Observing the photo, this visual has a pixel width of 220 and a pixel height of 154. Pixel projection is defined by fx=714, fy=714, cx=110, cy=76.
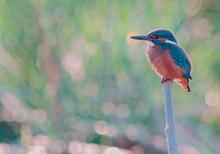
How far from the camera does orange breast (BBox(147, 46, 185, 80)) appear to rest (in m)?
1.28

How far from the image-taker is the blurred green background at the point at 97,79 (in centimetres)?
273

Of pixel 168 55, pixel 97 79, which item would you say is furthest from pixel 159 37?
pixel 97 79

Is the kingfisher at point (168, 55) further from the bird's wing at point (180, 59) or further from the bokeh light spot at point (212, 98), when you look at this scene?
the bokeh light spot at point (212, 98)

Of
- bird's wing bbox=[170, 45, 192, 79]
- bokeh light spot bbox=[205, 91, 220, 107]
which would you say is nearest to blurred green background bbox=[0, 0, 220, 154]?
bokeh light spot bbox=[205, 91, 220, 107]

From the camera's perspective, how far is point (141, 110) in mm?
2854

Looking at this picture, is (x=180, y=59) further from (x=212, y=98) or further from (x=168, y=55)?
(x=212, y=98)

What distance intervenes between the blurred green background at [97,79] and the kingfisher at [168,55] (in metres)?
1.32

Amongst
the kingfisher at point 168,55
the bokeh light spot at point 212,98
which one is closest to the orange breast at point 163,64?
the kingfisher at point 168,55

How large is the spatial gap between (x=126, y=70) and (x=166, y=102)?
5.60ft

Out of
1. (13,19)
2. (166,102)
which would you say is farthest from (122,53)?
(166,102)

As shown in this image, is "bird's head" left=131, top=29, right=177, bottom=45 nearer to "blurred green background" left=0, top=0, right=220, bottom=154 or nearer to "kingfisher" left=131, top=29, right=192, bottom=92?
"kingfisher" left=131, top=29, right=192, bottom=92

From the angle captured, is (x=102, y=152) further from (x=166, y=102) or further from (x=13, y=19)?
(x=166, y=102)

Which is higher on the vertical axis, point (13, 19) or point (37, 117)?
point (13, 19)

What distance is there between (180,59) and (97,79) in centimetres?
147
